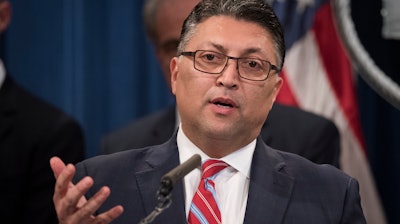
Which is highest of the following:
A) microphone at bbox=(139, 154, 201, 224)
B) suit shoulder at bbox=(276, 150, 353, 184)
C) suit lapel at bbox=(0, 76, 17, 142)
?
microphone at bbox=(139, 154, 201, 224)

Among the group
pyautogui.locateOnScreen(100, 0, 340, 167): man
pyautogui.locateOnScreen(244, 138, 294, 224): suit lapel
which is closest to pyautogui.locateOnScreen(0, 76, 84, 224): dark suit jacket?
pyautogui.locateOnScreen(100, 0, 340, 167): man

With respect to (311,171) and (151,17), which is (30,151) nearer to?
(151,17)

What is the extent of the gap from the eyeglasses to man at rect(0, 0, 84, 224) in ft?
2.83

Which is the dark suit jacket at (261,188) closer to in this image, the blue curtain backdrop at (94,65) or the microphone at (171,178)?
the microphone at (171,178)

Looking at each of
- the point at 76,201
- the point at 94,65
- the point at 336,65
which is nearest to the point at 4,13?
the point at 94,65

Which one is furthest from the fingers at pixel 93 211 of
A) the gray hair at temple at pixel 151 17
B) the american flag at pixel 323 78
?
the american flag at pixel 323 78

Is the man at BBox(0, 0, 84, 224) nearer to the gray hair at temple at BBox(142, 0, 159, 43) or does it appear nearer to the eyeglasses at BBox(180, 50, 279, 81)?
the gray hair at temple at BBox(142, 0, 159, 43)

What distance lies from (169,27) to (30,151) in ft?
1.58

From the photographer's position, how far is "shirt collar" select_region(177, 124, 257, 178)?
4.38 ft

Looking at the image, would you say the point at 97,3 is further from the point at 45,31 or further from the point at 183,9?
the point at 183,9

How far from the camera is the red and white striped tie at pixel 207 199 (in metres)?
1.28

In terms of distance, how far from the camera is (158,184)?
1321 millimetres

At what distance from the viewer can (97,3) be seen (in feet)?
8.87

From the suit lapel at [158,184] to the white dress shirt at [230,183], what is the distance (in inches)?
0.7
